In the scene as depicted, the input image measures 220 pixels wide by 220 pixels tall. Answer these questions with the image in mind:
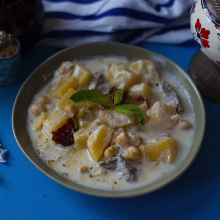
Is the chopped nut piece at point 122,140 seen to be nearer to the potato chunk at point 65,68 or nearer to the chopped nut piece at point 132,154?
the chopped nut piece at point 132,154

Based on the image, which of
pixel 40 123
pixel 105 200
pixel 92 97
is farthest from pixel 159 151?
pixel 40 123

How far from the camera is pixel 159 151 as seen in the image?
3.09m

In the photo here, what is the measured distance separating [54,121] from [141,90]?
871 mm

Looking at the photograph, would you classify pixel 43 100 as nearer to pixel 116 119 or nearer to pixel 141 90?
pixel 116 119

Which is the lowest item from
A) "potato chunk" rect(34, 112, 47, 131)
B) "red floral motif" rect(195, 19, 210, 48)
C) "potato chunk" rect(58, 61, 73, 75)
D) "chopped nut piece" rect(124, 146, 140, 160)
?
"potato chunk" rect(34, 112, 47, 131)

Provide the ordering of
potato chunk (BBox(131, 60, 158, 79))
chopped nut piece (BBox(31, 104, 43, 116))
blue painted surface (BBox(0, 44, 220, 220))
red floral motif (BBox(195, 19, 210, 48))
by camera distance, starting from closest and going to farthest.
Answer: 1. blue painted surface (BBox(0, 44, 220, 220))
2. red floral motif (BBox(195, 19, 210, 48))
3. chopped nut piece (BBox(31, 104, 43, 116))
4. potato chunk (BBox(131, 60, 158, 79))

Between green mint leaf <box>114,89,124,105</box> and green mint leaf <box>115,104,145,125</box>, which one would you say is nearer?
green mint leaf <box>115,104,145,125</box>

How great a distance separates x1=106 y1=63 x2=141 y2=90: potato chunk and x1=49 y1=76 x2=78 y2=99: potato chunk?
1.13 feet

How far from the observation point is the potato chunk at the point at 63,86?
359 centimetres

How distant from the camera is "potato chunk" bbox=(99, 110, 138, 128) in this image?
10.8 feet

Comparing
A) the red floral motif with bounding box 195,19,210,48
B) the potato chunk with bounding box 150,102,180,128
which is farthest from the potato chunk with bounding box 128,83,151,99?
the red floral motif with bounding box 195,19,210,48

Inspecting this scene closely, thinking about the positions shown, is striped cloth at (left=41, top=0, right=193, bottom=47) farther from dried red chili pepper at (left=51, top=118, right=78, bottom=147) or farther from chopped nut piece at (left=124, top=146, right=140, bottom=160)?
chopped nut piece at (left=124, top=146, right=140, bottom=160)

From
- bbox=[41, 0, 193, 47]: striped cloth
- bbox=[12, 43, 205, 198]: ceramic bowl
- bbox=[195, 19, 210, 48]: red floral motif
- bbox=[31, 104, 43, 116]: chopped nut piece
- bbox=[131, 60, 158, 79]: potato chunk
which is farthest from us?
bbox=[41, 0, 193, 47]: striped cloth

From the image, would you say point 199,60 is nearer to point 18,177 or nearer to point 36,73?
point 36,73
